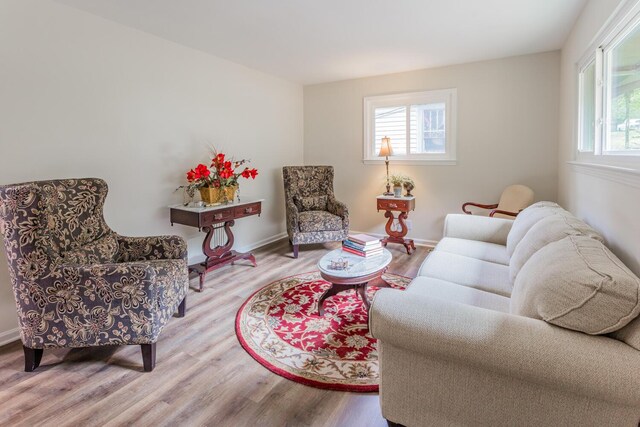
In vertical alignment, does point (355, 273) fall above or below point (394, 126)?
below

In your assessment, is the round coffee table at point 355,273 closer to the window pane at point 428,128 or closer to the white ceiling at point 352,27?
the white ceiling at point 352,27

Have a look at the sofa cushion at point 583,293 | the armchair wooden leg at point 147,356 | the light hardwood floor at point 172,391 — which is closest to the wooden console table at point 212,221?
the light hardwood floor at point 172,391

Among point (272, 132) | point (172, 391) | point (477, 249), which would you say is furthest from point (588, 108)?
point (172, 391)

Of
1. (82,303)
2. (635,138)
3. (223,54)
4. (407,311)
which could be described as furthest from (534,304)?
(223,54)

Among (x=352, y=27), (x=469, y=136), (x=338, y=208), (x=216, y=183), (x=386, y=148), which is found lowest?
(x=338, y=208)

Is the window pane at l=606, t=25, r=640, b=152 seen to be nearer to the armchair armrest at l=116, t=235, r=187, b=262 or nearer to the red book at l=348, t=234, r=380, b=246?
the red book at l=348, t=234, r=380, b=246

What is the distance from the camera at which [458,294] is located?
196cm

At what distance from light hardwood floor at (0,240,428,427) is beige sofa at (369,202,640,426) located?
456mm

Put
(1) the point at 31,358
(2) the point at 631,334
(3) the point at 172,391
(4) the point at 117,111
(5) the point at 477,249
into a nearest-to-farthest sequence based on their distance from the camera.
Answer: (2) the point at 631,334, (3) the point at 172,391, (1) the point at 31,358, (5) the point at 477,249, (4) the point at 117,111

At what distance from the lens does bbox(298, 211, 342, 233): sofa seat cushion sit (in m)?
4.29

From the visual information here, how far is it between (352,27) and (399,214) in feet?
8.14

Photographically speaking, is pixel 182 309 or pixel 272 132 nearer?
pixel 182 309

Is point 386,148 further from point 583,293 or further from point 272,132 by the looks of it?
point 583,293

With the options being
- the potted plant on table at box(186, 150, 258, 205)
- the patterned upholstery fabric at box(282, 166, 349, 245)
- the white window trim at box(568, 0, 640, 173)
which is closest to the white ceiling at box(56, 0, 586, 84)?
the white window trim at box(568, 0, 640, 173)
